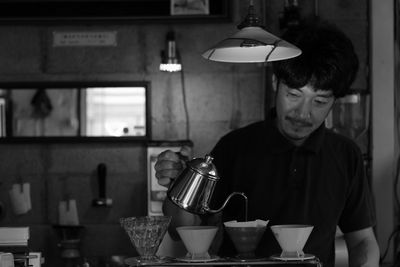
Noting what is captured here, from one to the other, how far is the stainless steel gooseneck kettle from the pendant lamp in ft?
1.23

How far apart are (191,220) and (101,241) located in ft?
7.83

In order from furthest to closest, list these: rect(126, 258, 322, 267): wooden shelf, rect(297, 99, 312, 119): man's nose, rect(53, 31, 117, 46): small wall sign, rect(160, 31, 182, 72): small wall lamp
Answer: rect(53, 31, 117, 46): small wall sign → rect(160, 31, 182, 72): small wall lamp → rect(297, 99, 312, 119): man's nose → rect(126, 258, 322, 267): wooden shelf

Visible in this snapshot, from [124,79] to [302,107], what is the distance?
2417mm

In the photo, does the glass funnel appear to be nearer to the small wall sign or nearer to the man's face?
the man's face

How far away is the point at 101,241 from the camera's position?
17.1 ft

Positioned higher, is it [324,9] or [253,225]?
[324,9]

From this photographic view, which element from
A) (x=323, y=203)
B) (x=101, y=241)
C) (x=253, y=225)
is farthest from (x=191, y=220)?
(x=101, y=241)

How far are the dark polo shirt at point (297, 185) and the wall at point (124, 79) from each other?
79.8 inches

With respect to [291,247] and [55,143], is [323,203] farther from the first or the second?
[55,143]

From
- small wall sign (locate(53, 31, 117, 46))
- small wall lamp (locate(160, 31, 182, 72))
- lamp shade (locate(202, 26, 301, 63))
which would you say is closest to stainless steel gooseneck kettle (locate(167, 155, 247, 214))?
lamp shade (locate(202, 26, 301, 63))

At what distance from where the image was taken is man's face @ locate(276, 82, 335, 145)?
9.59ft

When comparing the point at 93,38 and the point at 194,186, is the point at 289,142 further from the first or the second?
the point at 93,38

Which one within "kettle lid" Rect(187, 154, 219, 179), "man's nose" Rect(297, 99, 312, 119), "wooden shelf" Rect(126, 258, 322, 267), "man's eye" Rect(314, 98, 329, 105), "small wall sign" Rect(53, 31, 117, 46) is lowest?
"wooden shelf" Rect(126, 258, 322, 267)

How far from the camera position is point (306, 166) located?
3.08m
